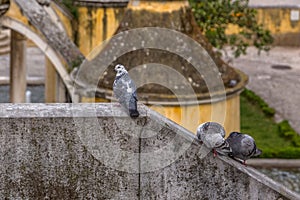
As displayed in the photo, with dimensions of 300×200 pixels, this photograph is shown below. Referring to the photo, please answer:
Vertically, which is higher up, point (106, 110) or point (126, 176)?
point (106, 110)

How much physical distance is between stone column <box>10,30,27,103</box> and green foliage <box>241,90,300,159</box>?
5.05 metres

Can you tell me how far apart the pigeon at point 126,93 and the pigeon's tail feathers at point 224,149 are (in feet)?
2.28

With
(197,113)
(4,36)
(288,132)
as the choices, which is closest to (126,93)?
(197,113)

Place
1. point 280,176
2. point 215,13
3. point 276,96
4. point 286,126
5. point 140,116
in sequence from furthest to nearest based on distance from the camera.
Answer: point 276,96 → point 286,126 → point 215,13 → point 280,176 → point 140,116

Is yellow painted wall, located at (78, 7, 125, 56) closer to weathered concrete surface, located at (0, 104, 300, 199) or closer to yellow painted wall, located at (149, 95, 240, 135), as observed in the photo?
yellow painted wall, located at (149, 95, 240, 135)

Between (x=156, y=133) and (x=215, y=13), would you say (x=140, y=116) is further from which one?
(x=215, y=13)

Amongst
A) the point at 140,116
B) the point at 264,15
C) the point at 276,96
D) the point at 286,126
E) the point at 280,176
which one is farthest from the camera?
the point at 264,15

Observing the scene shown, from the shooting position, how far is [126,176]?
5.79 m

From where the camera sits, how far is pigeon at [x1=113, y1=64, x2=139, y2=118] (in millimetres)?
5656

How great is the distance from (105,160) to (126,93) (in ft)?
1.73

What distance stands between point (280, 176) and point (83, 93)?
4.83 meters

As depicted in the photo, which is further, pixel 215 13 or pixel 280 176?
pixel 215 13

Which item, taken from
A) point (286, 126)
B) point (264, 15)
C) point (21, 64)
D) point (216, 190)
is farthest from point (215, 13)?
point (216, 190)

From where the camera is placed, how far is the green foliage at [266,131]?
16.1 metres
